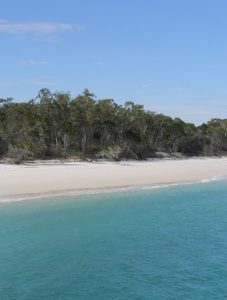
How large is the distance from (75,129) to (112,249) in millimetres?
37823

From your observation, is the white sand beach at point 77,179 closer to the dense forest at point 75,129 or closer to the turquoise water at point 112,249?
the turquoise water at point 112,249

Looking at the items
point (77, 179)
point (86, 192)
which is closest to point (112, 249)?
point (86, 192)

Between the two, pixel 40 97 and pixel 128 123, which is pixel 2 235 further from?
pixel 128 123

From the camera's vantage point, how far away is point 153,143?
63.6 meters

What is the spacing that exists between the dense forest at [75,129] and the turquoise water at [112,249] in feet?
71.0

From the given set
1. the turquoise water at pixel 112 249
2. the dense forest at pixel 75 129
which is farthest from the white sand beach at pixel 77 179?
the dense forest at pixel 75 129

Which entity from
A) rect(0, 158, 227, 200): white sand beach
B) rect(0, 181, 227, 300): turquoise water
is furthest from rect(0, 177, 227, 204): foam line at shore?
rect(0, 181, 227, 300): turquoise water

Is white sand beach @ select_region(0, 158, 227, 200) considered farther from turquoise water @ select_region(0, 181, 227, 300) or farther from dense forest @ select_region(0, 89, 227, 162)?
dense forest @ select_region(0, 89, 227, 162)

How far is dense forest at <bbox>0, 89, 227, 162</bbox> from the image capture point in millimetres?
44375

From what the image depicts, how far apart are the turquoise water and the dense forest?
21.6 meters

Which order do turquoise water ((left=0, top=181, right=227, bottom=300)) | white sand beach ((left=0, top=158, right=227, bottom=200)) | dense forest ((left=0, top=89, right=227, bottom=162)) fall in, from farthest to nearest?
dense forest ((left=0, top=89, right=227, bottom=162)), white sand beach ((left=0, top=158, right=227, bottom=200)), turquoise water ((left=0, top=181, right=227, bottom=300))

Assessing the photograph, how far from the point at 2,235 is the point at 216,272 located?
23.3ft

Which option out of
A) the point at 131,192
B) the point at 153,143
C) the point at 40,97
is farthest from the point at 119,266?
the point at 153,143

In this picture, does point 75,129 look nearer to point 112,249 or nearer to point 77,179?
point 77,179
